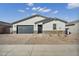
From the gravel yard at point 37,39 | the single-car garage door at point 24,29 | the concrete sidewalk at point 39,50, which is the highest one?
the single-car garage door at point 24,29

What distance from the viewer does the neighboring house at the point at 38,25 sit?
2867 millimetres

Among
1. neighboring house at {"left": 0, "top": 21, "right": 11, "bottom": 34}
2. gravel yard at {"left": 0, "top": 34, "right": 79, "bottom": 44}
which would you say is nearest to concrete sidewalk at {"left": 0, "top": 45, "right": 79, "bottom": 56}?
gravel yard at {"left": 0, "top": 34, "right": 79, "bottom": 44}

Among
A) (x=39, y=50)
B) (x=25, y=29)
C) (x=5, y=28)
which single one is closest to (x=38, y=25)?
(x=25, y=29)

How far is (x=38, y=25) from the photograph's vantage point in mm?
2854

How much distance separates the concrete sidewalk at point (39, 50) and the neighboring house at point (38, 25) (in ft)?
0.80

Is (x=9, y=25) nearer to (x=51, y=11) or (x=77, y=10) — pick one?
(x=51, y=11)

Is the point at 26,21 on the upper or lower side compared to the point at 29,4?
lower

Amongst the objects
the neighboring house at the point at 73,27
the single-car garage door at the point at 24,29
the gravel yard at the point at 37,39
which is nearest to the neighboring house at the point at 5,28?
the gravel yard at the point at 37,39

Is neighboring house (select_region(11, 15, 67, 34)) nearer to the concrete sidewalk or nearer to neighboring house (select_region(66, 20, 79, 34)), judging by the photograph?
neighboring house (select_region(66, 20, 79, 34))

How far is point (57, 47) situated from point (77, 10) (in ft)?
2.09

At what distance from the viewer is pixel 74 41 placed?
2.88m

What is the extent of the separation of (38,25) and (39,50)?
1.26 feet

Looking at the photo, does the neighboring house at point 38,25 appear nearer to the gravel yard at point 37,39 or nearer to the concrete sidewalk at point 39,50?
the gravel yard at point 37,39

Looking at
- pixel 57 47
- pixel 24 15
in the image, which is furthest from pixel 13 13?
pixel 57 47
